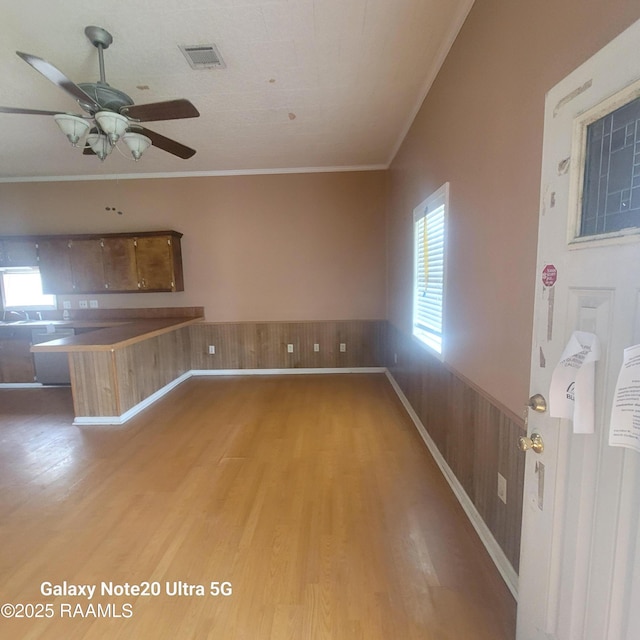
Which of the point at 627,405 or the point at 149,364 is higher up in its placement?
the point at 627,405

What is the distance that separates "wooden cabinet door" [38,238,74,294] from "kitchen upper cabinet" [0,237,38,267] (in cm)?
12

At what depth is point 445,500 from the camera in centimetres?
205

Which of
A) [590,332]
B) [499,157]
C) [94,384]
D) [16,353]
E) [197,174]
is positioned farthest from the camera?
[197,174]

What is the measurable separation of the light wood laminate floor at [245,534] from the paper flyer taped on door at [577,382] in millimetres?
1079

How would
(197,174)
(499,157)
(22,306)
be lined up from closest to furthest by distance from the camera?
1. (499,157)
2. (197,174)
3. (22,306)

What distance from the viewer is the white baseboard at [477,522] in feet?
4.83

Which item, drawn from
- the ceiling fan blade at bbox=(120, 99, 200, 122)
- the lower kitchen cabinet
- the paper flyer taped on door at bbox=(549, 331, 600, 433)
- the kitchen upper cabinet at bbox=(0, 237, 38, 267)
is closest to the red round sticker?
the paper flyer taped on door at bbox=(549, 331, 600, 433)

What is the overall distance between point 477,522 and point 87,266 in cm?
536

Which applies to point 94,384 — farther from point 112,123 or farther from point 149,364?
point 112,123

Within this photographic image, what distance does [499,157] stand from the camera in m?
1.52

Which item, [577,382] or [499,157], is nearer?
[577,382]

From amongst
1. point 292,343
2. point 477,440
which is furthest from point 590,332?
point 292,343

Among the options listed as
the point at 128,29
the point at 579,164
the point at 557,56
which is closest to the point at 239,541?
the point at 579,164

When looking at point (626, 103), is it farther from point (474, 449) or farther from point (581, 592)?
point (474, 449)
